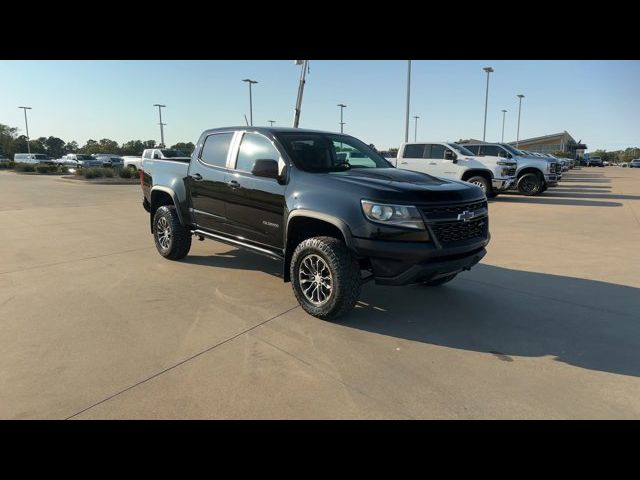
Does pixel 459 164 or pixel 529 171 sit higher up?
pixel 459 164

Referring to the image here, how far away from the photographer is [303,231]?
4.59 metres

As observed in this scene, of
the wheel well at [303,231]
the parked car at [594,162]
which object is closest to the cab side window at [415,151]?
the wheel well at [303,231]

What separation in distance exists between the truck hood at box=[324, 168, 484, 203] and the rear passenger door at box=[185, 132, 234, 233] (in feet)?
5.50

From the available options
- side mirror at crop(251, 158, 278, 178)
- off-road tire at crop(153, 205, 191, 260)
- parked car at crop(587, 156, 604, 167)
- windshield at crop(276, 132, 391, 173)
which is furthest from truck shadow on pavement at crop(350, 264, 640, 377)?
parked car at crop(587, 156, 604, 167)

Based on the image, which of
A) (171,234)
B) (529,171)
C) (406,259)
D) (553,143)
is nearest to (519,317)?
(406,259)

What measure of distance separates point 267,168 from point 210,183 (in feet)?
4.56

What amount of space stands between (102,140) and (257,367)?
112 metres

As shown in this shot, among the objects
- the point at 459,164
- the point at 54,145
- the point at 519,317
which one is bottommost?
the point at 519,317

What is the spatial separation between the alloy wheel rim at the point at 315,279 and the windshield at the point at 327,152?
100 cm

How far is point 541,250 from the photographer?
24.5 feet

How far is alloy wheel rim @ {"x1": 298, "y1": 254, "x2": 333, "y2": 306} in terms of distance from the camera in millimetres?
4211

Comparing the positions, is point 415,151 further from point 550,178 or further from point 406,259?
point 406,259

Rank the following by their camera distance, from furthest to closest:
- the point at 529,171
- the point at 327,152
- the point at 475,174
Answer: the point at 529,171 < the point at 475,174 < the point at 327,152
